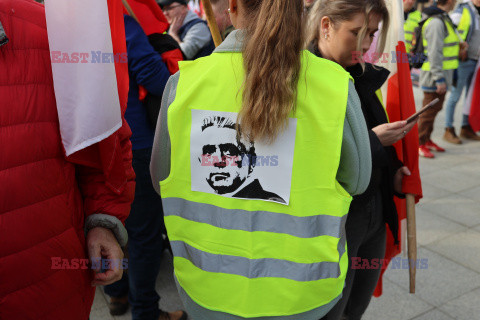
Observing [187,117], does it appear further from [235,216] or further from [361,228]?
[361,228]

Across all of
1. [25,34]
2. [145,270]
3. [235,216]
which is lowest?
[145,270]

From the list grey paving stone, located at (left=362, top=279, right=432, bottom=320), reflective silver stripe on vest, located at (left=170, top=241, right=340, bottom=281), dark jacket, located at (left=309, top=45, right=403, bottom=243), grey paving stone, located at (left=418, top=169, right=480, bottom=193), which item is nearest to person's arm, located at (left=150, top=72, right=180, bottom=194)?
reflective silver stripe on vest, located at (left=170, top=241, right=340, bottom=281)

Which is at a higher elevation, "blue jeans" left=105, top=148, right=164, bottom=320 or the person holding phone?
the person holding phone

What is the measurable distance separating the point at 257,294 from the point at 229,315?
0.39 ft

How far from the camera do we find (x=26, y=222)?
132cm

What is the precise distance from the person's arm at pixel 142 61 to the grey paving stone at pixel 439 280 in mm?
2008

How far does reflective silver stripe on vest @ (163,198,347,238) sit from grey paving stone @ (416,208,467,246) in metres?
2.65

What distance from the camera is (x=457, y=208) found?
14.1 feet

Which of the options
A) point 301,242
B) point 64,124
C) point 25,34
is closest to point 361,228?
point 301,242

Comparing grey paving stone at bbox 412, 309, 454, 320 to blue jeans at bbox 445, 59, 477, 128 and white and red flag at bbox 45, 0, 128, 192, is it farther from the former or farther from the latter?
blue jeans at bbox 445, 59, 477, 128

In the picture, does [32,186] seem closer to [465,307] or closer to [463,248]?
[465,307]

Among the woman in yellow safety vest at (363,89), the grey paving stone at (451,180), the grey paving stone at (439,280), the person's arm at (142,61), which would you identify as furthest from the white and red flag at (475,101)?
the person's arm at (142,61)

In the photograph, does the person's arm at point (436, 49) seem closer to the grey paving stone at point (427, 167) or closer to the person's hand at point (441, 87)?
the person's hand at point (441, 87)

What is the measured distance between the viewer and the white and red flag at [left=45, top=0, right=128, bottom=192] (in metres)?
1.34
